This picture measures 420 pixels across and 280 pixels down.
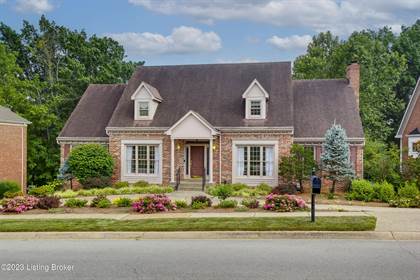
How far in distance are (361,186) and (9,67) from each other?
33.5m

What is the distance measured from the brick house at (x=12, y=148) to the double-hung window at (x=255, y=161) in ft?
54.5

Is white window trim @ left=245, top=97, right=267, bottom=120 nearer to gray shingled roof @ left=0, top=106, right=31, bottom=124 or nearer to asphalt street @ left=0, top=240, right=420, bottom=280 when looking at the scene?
gray shingled roof @ left=0, top=106, right=31, bottom=124

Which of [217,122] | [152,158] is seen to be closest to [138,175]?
[152,158]

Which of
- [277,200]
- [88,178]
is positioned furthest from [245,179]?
[277,200]

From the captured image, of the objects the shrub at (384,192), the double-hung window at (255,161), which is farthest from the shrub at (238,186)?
the shrub at (384,192)

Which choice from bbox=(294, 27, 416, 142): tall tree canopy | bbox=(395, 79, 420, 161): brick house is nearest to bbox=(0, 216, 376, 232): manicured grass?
bbox=(395, 79, 420, 161): brick house

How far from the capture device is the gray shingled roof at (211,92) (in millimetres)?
29328

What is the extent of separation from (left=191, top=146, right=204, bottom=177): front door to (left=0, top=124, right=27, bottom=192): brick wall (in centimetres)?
1353

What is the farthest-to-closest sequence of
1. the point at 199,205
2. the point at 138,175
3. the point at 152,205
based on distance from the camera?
the point at 138,175
the point at 199,205
the point at 152,205

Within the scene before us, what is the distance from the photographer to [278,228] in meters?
12.4

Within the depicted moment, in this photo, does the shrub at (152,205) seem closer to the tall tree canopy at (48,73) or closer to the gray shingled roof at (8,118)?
the gray shingled roof at (8,118)

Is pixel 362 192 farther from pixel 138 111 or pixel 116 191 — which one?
pixel 138 111

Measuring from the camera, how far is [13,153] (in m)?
34.2

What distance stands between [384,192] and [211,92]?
14.6 meters
